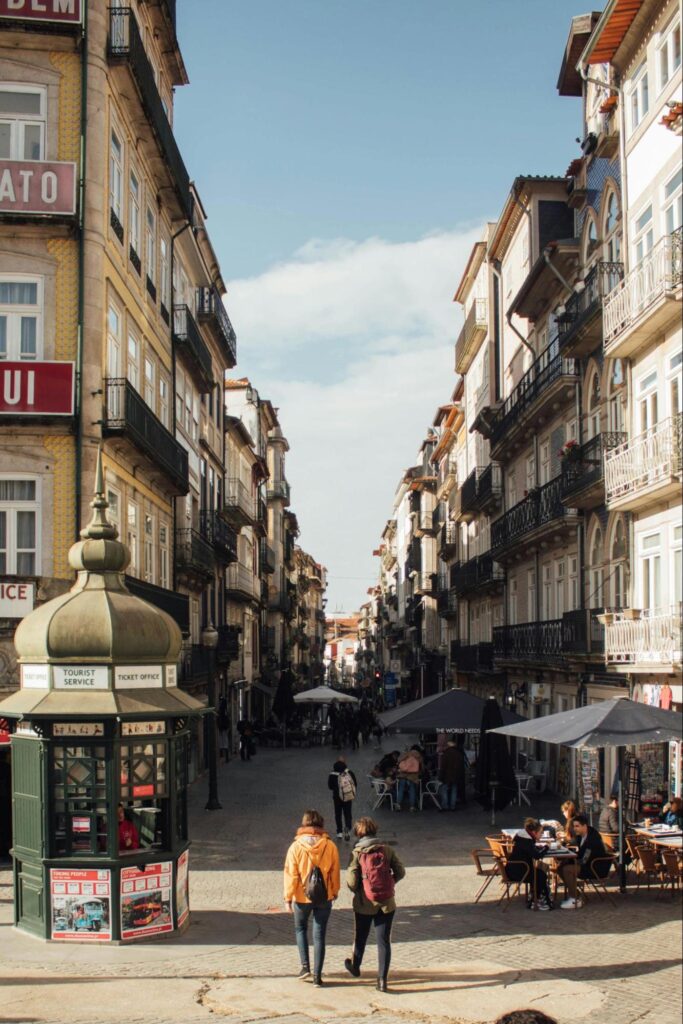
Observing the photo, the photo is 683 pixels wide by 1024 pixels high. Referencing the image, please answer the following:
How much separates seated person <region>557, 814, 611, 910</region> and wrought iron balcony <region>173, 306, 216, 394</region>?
18652 mm

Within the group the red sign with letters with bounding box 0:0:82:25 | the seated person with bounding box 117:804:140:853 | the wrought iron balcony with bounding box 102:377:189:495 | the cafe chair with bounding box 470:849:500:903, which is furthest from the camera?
the wrought iron balcony with bounding box 102:377:189:495

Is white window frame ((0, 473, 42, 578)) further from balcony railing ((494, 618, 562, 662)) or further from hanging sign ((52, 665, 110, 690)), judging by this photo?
balcony railing ((494, 618, 562, 662))

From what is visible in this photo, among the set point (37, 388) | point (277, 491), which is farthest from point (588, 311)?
point (277, 491)

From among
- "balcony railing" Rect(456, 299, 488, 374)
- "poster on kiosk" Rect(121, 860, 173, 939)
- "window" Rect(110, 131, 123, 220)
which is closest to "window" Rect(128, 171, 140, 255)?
"window" Rect(110, 131, 123, 220)

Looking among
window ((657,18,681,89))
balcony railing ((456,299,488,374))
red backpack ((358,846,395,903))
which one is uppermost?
balcony railing ((456,299,488,374))

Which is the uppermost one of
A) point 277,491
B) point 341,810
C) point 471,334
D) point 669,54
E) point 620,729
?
point 471,334

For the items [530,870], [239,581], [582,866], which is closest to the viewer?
[530,870]

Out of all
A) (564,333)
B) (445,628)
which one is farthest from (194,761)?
(445,628)

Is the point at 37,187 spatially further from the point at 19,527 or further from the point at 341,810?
the point at 341,810

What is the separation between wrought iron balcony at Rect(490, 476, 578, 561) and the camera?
95.5 ft

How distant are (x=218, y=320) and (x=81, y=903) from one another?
91.5 feet

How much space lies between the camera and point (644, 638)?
20938 millimetres

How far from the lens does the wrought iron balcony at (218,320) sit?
37.7 metres

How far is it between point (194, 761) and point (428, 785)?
1048cm
